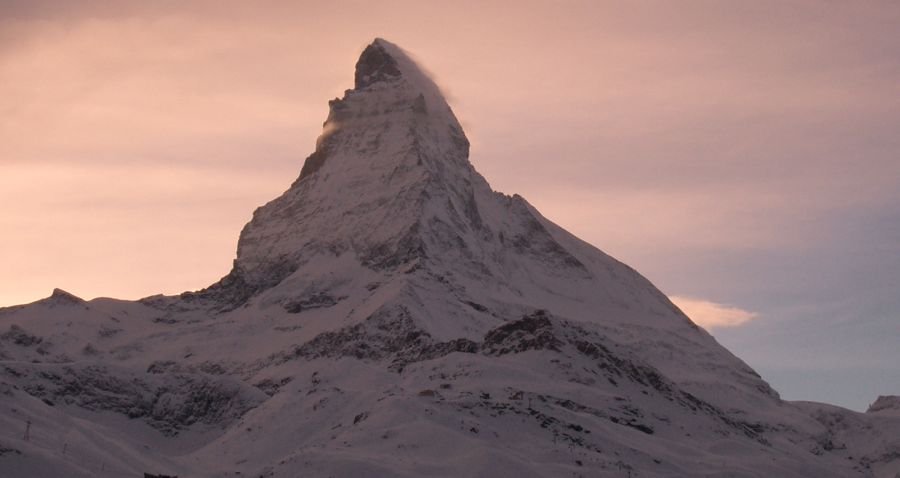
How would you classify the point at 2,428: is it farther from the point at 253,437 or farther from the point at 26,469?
the point at 253,437

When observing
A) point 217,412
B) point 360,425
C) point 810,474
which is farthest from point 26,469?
point 217,412

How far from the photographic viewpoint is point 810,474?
12100 centimetres

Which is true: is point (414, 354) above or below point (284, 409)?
above

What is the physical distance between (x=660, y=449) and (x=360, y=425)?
78.8ft

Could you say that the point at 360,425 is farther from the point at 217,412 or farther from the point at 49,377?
the point at 49,377

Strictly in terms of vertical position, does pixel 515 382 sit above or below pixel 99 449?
above

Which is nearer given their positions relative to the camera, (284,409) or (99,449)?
(99,449)

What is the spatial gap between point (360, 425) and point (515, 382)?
18.9m

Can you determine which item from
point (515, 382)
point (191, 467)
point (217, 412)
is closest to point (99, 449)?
point (191, 467)

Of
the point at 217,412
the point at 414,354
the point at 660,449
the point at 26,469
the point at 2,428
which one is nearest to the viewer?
the point at 26,469

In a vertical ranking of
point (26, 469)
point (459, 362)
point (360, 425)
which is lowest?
point (26, 469)

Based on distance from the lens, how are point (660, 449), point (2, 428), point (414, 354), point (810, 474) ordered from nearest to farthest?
point (2, 428) < point (660, 449) < point (810, 474) < point (414, 354)

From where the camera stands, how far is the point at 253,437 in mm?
130000

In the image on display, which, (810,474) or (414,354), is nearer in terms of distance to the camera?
(810,474)
